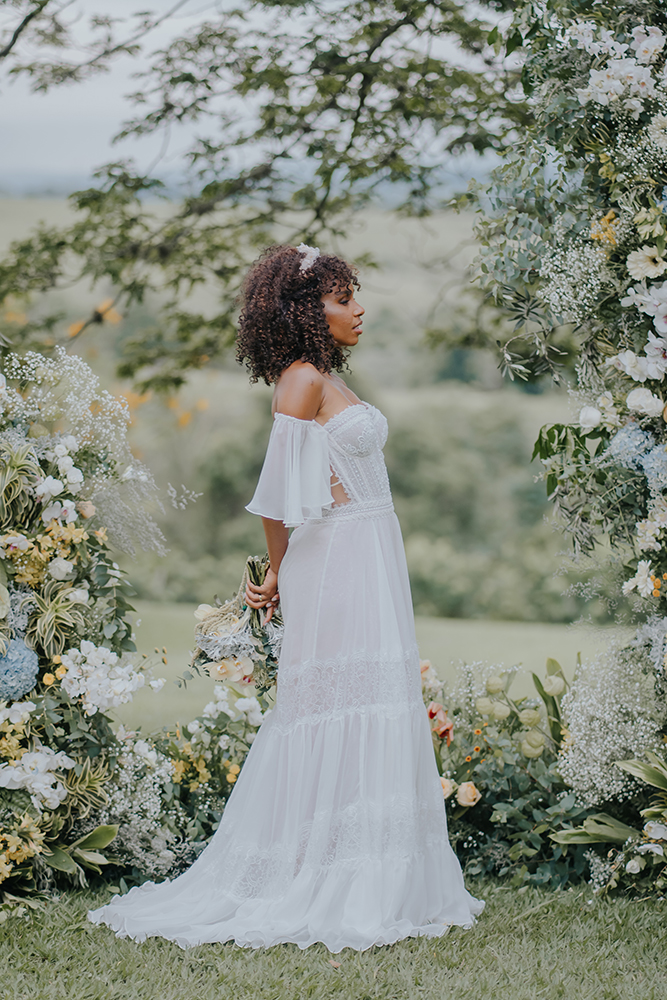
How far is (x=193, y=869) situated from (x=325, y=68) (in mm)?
4114

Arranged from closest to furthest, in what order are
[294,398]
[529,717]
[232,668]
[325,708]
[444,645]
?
[294,398] → [325,708] → [232,668] → [529,717] → [444,645]

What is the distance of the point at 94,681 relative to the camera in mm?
2838

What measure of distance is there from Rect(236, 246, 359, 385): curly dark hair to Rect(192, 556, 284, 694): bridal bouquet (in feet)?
2.07

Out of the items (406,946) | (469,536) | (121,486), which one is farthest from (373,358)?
(406,946)

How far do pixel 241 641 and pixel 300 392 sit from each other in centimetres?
77

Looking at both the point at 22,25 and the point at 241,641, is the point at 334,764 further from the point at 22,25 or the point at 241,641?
the point at 22,25

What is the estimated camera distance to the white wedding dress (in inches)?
98.7

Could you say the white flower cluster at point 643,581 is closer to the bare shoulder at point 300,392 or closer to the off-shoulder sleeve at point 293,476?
the off-shoulder sleeve at point 293,476

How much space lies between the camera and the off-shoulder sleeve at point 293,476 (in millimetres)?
2467

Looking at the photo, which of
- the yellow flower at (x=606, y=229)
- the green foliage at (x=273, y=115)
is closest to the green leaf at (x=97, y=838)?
the yellow flower at (x=606, y=229)

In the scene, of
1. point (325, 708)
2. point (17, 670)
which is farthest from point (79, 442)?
point (325, 708)

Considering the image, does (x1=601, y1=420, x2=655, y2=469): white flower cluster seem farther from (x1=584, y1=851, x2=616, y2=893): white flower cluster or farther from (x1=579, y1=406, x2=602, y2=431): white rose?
(x1=584, y1=851, x2=616, y2=893): white flower cluster

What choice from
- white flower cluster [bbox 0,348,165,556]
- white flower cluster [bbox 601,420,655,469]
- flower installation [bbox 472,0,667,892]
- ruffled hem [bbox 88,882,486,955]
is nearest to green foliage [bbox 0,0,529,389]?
flower installation [bbox 472,0,667,892]

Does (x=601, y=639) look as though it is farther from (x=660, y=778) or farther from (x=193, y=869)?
(x=193, y=869)
